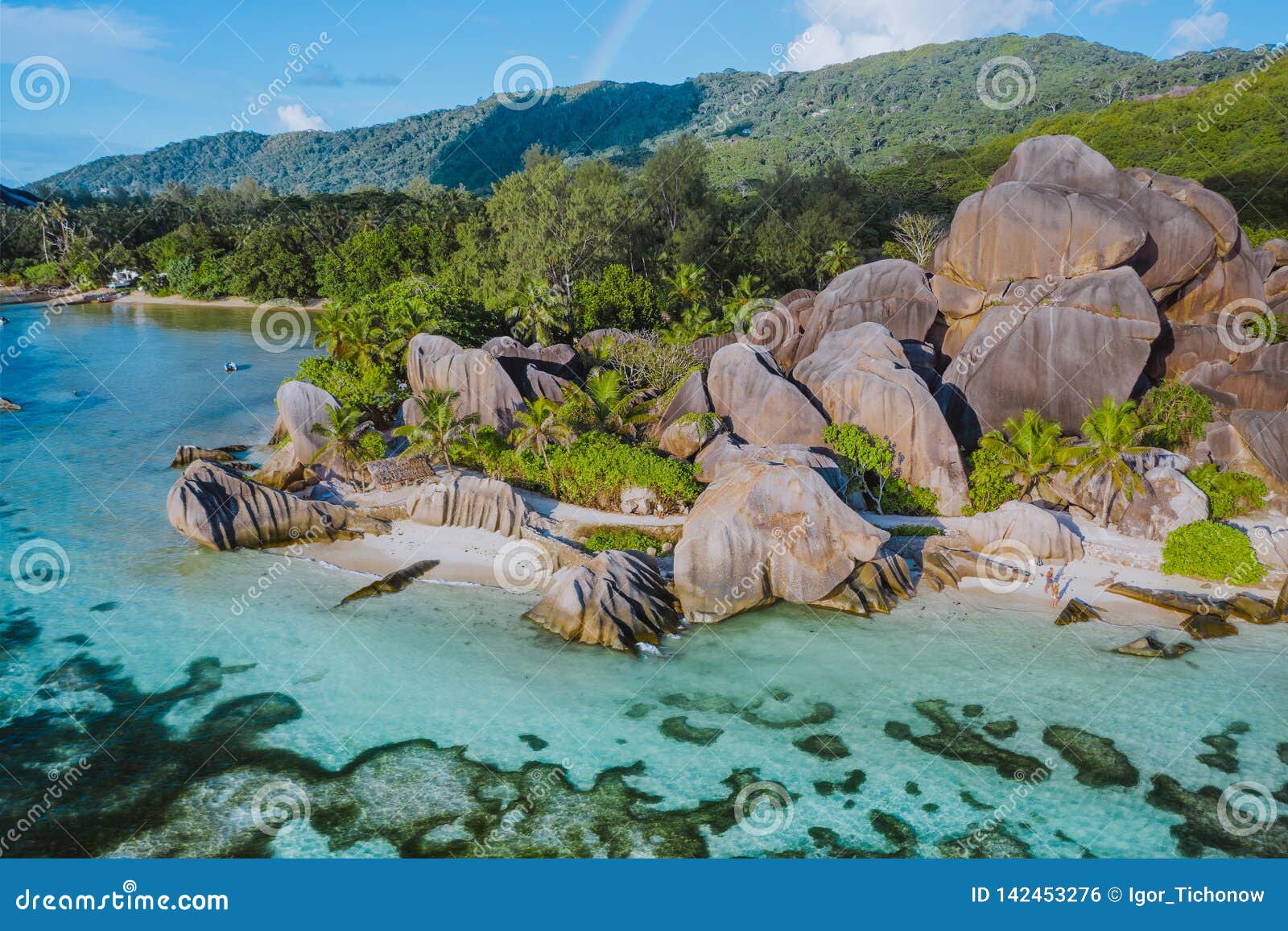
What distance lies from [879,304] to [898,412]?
8.32 m

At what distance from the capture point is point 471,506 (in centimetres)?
2259

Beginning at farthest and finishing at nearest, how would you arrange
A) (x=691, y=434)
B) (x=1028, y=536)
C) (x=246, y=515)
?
(x=691, y=434) < (x=246, y=515) < (x=1028, y=536)

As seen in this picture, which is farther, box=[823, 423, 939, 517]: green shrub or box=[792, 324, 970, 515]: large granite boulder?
box=[792, 324, 970, 515]: large granite boulder

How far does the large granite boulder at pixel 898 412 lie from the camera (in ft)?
78.7

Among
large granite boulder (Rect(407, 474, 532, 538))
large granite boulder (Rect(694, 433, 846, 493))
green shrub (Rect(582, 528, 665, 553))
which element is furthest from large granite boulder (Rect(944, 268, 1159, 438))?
large granite boulder (Rect(407, 474, 532, 538))

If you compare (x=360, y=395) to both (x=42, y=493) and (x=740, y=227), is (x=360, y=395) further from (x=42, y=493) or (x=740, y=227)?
(x=740, y=227)

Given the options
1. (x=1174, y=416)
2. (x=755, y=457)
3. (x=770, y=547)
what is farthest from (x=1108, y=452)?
(x=770, y=547)

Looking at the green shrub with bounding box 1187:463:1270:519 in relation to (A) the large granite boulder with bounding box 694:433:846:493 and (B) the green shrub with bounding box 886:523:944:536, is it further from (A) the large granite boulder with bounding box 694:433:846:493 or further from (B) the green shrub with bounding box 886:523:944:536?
(A) the large granite boulder with bounding box 694:433:846:493

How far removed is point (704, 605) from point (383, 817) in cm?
858

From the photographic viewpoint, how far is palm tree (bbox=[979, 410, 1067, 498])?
23.2 metres

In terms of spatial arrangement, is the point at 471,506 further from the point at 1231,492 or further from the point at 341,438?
the point at 1231,492

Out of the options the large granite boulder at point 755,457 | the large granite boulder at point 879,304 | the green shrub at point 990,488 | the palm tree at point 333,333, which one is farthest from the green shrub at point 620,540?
the palm tree at point 333,333

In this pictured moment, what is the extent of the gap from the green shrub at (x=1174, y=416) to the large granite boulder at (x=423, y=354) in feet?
77.4

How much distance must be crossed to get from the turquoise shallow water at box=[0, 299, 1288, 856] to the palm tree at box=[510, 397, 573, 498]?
213 inches
